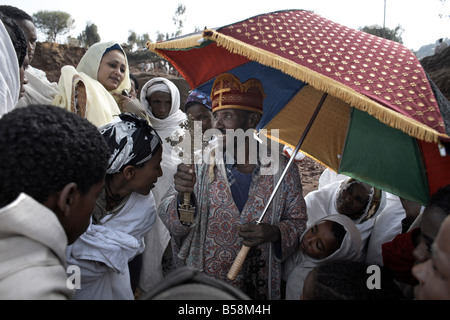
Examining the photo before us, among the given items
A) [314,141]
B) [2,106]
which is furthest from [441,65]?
[2,106]

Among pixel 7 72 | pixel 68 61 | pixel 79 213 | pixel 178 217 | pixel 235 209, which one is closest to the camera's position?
pixel 79 213

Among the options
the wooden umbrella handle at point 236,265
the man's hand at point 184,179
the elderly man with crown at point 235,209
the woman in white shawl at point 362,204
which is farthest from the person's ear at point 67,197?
the woman in white shawl at point 362,204

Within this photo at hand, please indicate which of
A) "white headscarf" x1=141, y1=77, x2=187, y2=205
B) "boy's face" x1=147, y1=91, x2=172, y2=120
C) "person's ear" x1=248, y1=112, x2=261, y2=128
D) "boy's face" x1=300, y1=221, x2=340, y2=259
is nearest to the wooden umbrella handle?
"boy's face" x1=300, y1=221, x2=340, y2=259

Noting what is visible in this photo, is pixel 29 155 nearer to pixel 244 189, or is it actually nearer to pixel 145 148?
pixel 145 148

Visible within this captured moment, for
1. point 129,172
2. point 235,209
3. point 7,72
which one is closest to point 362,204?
point 235,209

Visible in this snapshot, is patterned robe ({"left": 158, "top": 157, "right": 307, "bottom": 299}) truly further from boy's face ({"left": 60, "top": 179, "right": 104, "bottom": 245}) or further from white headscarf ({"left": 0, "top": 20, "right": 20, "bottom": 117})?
white headscarf ({"left": 0, "top": 20, "right": 20, "bottom": 117})

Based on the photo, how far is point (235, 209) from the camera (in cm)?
223

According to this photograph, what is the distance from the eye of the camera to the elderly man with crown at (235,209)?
2.20m

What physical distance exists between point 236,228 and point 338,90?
1.22 meters

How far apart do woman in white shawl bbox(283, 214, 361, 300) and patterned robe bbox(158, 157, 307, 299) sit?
0.52 feet

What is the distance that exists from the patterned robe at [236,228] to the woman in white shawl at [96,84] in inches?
48.5

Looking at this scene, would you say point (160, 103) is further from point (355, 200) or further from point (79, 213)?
point (79, 213)

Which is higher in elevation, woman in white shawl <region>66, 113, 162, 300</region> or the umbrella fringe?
the umbrella fringe

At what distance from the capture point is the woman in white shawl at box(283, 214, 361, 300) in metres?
2.30
